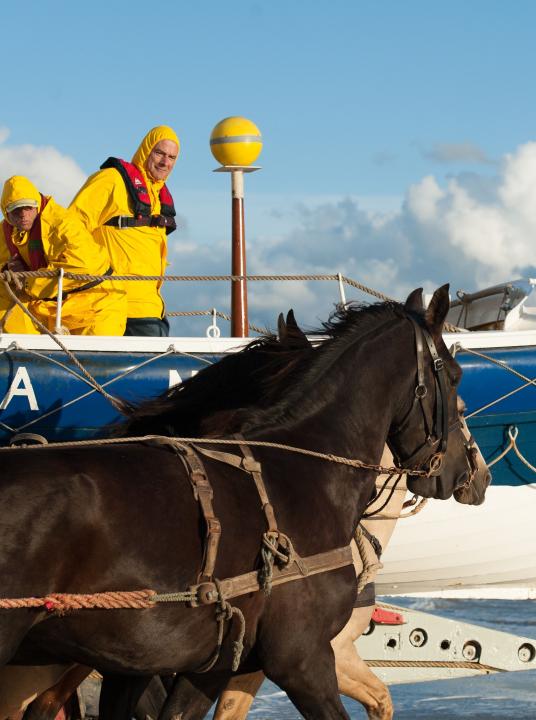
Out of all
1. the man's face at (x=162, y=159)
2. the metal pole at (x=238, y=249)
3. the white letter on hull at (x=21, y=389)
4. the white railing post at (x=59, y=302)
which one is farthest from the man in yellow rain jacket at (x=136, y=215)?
the white letter on hull at (x=21, y=389)

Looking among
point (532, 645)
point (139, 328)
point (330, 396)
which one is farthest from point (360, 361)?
point (532, 645)

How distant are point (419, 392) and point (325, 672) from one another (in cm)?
125

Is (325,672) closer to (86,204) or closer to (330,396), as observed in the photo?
(330,396)

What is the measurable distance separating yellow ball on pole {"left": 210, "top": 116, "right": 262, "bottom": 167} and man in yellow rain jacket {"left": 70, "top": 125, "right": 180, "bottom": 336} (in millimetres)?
371

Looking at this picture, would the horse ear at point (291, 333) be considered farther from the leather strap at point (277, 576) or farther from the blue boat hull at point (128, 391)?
the blue boat hull at point (128, 391)

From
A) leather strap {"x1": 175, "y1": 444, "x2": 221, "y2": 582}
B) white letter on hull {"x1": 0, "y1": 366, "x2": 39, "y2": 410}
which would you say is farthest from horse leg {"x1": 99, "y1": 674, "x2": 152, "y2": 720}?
white letter on hull {"x1": 0, "y1": 366, "x2": 39, "y2": 410}

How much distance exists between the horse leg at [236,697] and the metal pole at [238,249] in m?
3.88

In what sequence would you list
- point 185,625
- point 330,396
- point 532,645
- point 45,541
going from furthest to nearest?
point 532,645 → point 330,396 → point 185,625 → point 45,541

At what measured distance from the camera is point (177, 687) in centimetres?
539

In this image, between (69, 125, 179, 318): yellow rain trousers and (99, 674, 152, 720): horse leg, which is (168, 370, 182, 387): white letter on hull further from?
(99, 674, 152, 720): horse leg

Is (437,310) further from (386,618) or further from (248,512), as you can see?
(386,618)

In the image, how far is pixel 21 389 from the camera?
318 inches

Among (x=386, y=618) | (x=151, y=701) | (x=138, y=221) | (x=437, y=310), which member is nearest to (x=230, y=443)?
(x=437, y=310)

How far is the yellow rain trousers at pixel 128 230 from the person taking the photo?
8781mm
